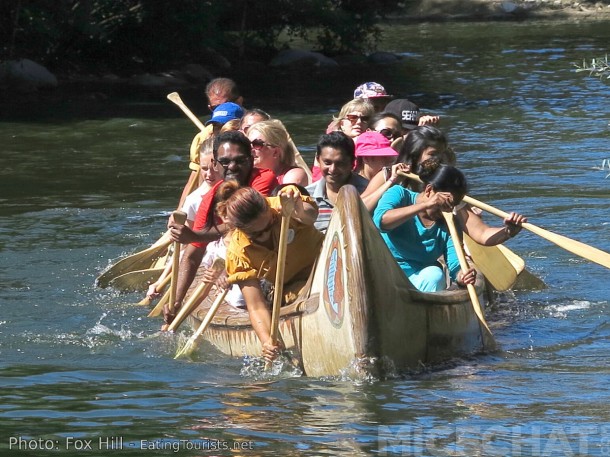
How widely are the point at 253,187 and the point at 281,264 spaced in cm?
92

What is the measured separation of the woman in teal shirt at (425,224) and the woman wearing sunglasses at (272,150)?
729 mm

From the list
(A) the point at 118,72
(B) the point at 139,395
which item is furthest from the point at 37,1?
(B) the point at 139,395

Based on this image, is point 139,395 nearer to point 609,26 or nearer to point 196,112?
point 196,112

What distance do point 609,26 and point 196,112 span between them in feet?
68.3

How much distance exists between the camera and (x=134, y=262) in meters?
10.4

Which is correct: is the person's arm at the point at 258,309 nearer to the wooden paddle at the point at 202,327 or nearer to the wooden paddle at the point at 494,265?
the wooden paddle at the point at 202,327

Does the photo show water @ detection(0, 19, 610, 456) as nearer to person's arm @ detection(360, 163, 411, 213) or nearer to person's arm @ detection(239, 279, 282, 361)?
person's arm @ detection(239, 279, 282, 361)

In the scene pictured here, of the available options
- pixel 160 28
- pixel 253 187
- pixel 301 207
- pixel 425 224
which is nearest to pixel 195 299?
pixel 253 187

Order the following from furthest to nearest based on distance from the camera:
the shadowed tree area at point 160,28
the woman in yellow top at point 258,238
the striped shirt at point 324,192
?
the shadowed tree area at point 160,28
the striped shirt at point 324,192
the woman in yellow top at point 258,238

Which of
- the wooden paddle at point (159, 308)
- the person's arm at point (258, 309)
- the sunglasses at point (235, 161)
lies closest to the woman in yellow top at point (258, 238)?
the person's arm at point (258, 309)

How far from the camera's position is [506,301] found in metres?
9.92

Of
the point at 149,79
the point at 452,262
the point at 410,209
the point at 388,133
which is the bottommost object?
the point at 452,262

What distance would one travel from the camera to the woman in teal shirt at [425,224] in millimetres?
7531

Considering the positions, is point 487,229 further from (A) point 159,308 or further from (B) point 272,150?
(A) point 159,308
